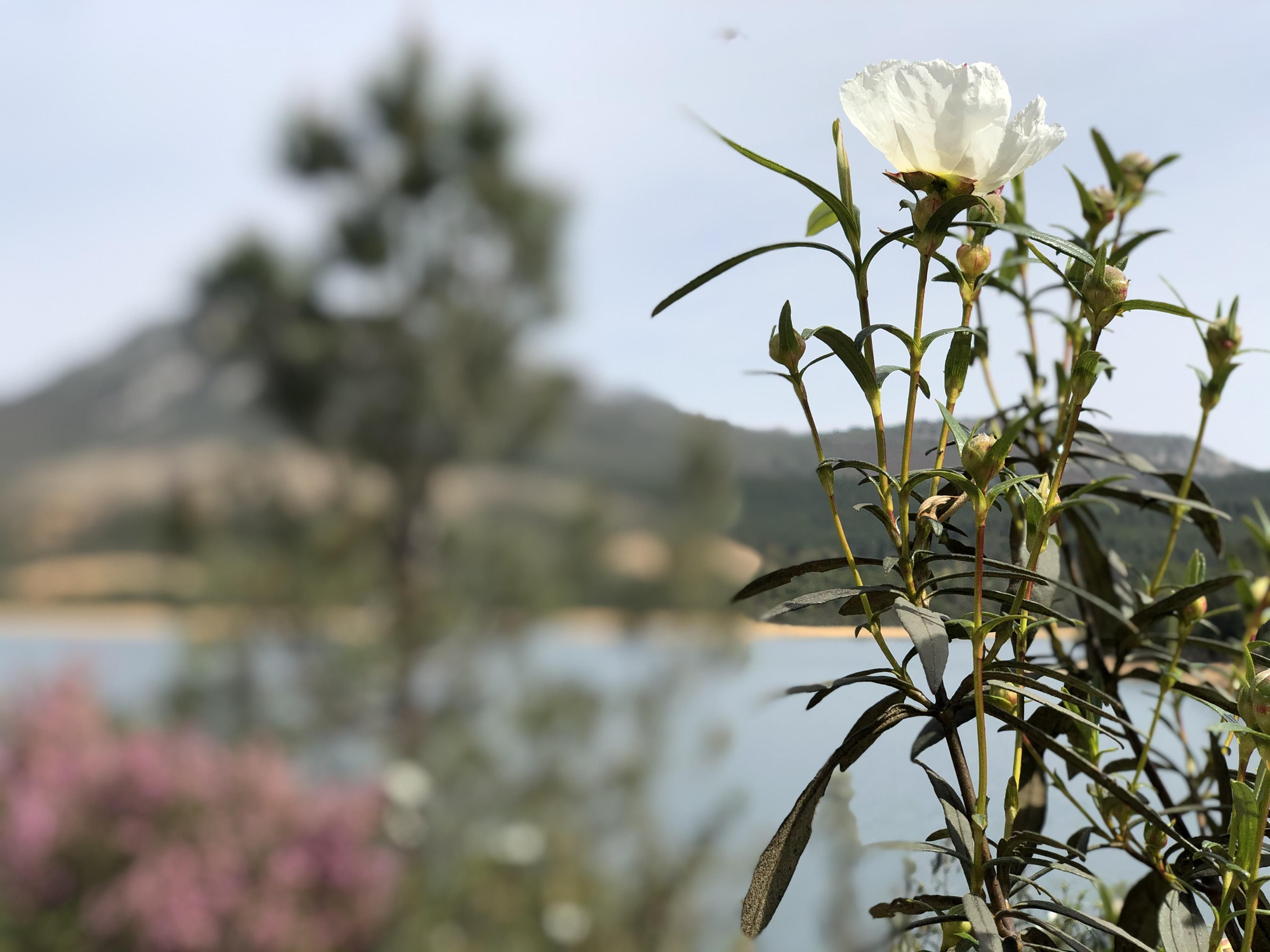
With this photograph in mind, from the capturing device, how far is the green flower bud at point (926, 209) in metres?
0.24

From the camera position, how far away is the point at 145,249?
7.93 feet

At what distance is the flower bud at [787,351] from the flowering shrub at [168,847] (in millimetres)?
2023

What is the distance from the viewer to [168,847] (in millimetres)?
1879

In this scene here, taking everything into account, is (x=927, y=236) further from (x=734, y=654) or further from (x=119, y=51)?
(x=119, y=51)

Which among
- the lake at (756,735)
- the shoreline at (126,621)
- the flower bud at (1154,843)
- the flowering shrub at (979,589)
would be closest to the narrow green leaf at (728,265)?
the flowering shrub at (979,589)

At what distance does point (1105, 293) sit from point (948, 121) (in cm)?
6

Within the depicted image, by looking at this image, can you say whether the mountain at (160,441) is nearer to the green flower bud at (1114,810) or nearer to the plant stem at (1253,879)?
the green flower bud at (1114,810)

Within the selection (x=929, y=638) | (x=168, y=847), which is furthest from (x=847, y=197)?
(x=168, y=847)

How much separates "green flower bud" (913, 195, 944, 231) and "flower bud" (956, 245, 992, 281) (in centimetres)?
2

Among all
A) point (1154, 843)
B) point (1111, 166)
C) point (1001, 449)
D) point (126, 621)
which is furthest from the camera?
point (126, 621)

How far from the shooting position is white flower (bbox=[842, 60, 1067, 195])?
0.74 ft

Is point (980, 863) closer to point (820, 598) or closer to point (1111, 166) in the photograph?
point (820, 598)

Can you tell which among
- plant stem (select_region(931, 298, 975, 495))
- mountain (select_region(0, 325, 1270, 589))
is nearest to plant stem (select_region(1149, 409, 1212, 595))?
plant stem (select_region(931, 298, 975, 495))

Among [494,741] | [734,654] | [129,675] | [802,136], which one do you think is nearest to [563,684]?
[494,741]
